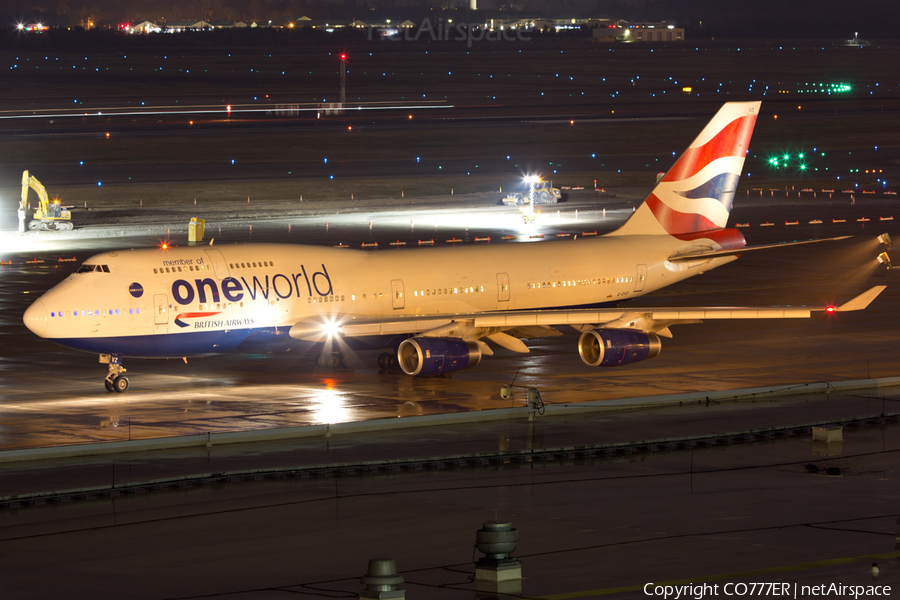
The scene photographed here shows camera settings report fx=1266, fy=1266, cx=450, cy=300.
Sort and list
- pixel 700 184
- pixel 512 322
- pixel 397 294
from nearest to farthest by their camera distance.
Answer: pixel 512 322, pixel 397 294, pixel 700 184

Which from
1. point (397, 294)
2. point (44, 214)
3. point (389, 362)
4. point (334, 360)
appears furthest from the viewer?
point (44, 214)

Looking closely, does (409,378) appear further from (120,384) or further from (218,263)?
(120,384)

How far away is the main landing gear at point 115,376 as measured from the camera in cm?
4059

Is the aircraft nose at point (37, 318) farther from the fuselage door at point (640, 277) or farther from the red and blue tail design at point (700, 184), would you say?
the red and blue tail design at point (700, 184)

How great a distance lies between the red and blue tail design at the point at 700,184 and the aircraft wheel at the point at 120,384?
21.6 meters

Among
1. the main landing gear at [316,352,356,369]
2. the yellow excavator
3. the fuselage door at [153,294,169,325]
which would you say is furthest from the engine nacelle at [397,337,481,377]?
the yellow excavator

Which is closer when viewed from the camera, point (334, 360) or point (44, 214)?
point (334, 360)

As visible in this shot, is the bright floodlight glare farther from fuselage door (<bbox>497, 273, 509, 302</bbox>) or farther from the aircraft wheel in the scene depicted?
fuselage door (<bbox>497, 273, 509, 302</bbox>)

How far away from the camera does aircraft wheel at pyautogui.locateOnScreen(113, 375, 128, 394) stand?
4056 centimetres

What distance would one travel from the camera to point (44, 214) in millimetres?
89438

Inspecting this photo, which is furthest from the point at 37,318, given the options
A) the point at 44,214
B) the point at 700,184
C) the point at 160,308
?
the point at 44,214

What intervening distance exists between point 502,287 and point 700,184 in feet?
33.7

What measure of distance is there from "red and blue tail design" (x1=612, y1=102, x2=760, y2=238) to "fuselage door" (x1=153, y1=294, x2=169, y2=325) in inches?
792

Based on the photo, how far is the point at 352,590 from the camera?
20219mm
